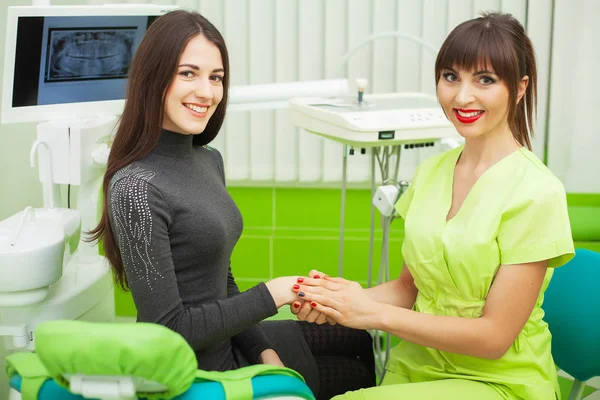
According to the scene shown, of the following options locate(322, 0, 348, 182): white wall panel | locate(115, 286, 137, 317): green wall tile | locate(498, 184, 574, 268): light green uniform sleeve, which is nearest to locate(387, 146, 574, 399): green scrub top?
locate(498, 184, 574, 268): light green uniform sleeve

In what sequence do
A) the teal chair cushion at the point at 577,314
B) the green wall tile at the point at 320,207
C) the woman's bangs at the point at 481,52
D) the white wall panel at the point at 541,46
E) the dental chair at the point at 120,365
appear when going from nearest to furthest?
the dental chair at the point at 120,365 → the woman's bangs at the point at 481,52 → the teal chair cushion at the point at 577,314 → the white wall panel at the point at 541,46 → the green wall tile at the point at 320,207

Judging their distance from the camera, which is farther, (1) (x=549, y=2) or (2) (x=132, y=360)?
(1) (x=549, y=2)

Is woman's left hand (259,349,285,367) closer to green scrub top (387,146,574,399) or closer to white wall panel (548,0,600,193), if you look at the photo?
green scrub top (387,146,574,399)

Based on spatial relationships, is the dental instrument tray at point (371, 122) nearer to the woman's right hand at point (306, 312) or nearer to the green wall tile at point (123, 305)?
the woman's right hand at point (306, 312)

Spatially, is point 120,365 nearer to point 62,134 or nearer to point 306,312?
point 306,312

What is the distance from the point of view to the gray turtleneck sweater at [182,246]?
1312 millimetres

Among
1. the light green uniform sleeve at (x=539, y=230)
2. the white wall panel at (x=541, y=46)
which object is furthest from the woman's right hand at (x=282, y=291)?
the white wall panel at (x=541, y=46)

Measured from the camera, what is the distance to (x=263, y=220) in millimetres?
3152

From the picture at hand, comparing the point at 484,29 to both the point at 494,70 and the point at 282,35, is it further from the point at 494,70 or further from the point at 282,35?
the point at 282,35

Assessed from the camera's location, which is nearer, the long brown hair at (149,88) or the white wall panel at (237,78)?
the long brown hair at (149,88)

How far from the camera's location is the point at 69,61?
6.23ft

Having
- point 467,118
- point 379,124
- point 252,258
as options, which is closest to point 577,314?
point 467,118

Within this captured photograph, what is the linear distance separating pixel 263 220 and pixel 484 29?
1.81m

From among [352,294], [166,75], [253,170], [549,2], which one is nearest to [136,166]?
[166,75]
